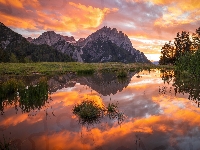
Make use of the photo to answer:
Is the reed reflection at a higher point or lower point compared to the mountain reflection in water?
higher

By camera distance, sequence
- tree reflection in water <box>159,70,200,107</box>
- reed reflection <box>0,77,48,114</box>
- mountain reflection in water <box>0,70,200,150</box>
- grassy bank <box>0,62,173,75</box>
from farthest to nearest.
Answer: grassy bank <box>0,62,173,75</box>
tree reflection in water <box>159,70,200,107</box>
reed reflection <box>0,77,48,114</box>
mountain reflection in water <box>0,70,200,150</box>

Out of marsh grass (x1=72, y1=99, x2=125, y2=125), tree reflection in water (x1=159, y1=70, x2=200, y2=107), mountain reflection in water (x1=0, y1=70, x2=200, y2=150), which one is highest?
tree reflection in water (x1=159, y1=70, x2=200, y2=107)

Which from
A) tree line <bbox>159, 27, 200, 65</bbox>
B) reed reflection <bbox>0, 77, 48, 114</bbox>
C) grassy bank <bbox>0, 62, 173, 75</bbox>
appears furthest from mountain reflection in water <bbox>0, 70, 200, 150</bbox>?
tree line <bbox>159, 27, 200, 65</bbox>

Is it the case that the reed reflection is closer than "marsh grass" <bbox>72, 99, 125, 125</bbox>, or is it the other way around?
"marsh grass" <bbox>72, 99, 125, 125</bbox>

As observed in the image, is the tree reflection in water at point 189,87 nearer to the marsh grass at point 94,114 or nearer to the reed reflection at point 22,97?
the marsh grass at point 94,114

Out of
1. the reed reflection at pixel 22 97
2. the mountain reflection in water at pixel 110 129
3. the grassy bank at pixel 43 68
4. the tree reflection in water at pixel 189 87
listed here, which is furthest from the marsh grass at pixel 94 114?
the grassy bank at pixel 43 68

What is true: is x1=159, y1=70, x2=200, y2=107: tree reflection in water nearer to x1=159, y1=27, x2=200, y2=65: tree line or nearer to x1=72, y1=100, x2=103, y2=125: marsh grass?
x1=72, y1=100, x2=103, y2=125: marsh grass

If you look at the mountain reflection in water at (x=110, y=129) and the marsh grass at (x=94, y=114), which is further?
the marsh grass at (x=94, y=114)

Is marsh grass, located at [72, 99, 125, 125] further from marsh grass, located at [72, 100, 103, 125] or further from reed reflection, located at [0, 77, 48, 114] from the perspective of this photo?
reed reflection, located at [0, 77, 48, 114]

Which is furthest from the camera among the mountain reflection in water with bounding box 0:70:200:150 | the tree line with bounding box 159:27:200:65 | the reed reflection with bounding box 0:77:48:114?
the tree line with bounding box 159:27:200:65

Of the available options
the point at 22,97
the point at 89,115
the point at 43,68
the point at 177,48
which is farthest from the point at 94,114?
the point at 177,48

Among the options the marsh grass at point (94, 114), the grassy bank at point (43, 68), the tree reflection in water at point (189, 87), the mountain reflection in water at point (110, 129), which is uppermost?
the grassy bank at point (43, 68)

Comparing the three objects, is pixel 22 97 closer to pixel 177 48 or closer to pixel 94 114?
pixel 94 114

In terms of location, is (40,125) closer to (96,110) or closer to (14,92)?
(96,110)
